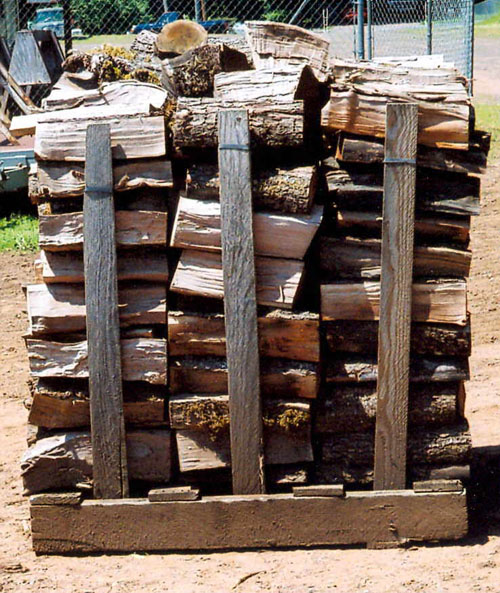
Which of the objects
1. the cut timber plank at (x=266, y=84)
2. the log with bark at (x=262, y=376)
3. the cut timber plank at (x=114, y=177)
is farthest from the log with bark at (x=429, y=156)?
the log with bark at (x=262, y=376)

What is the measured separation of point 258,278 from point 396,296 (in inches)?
22.0

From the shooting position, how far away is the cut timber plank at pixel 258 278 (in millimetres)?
3787

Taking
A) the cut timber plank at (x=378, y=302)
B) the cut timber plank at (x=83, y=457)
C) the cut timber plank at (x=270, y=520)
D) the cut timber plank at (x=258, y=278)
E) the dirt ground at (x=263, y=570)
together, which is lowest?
the dirt ground at (x=263, y=570)

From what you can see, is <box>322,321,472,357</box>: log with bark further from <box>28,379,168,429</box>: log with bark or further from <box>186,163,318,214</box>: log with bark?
<box>28,379,168,429</box>: log with bark

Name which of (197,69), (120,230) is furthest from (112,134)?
(197,69)

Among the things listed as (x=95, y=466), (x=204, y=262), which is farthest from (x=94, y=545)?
(x=204, y=262)

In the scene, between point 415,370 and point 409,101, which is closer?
point 409,101

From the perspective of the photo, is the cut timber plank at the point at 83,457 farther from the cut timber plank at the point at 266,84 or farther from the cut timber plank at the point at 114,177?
the cut timber plank at the point at 266,84

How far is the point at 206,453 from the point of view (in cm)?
395

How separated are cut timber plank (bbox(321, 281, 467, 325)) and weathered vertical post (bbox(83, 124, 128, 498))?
0.87 m

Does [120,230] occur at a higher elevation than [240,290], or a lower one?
higher

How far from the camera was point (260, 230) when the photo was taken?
379 cm

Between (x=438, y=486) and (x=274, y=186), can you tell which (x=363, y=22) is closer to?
(x=274, y=186)

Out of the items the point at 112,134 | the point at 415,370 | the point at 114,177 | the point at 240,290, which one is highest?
the point at 112,134
